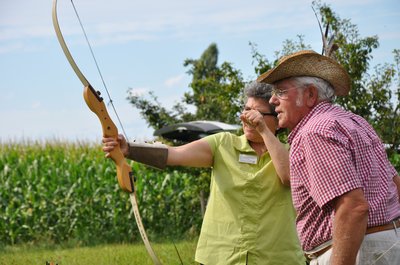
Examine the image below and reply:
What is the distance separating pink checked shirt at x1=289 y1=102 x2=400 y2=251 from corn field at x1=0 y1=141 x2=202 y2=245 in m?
9.41

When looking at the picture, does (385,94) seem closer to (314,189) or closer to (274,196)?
(274,196)

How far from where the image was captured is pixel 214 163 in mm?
4695

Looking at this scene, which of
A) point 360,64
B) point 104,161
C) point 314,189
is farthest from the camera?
point 104,161

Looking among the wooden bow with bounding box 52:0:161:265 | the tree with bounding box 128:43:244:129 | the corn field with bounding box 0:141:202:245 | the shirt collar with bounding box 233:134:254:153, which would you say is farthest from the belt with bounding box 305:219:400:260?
the corn field with bounding box 0:141:202:245

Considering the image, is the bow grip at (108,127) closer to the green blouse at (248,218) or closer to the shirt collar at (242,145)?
the green blouse at (248,218)

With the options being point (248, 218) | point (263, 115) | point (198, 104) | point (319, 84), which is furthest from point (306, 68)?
point (198, 104)

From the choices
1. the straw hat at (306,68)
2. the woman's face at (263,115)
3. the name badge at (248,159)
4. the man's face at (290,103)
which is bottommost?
the name badge at (248,159)

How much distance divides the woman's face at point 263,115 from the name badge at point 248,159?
111 millimetres

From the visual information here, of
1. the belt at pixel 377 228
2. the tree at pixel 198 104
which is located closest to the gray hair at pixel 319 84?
the belt at pixel 377 228

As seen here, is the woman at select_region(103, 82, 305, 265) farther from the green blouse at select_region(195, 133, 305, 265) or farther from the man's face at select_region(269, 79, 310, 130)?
the man's face at select_region(269, 79, 310, 130)

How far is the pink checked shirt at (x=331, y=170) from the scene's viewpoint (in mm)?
3312

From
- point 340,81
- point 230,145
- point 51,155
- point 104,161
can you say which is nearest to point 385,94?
point 230,145

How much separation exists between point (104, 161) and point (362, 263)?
1155cm

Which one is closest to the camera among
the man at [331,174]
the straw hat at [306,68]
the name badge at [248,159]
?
the man at [331,174]
